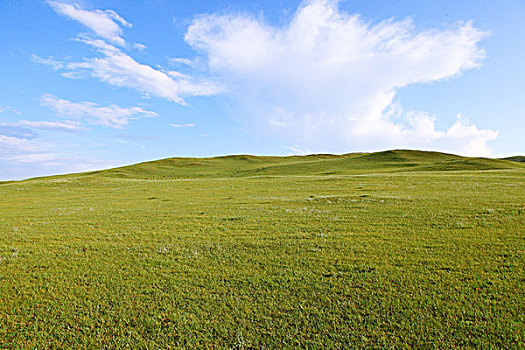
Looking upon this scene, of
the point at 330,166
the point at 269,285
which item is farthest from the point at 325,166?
the point at 269,285

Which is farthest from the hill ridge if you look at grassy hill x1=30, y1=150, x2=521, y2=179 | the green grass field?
the green grass field

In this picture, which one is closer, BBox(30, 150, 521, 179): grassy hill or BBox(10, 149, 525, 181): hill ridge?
BBox(10, 149, 525, 181): hill ridge

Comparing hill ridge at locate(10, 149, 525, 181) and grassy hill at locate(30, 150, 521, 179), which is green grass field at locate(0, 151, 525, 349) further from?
grassy hill at locate(30, 150, 521, 179)

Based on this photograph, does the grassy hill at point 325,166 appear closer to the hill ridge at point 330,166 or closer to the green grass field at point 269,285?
the hill ridge at point 330,166

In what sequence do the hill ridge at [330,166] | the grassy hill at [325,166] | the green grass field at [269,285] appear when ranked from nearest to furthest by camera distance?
the green grass field at [269,285], the hill ridge at [330,166], the grassy hill at [325,166]

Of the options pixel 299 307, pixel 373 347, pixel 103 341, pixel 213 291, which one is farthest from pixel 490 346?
pixel 103 341

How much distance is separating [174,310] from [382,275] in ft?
16.3

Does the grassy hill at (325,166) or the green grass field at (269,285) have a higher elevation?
the grassy hill at (325,166)

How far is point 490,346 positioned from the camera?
14.4 ft

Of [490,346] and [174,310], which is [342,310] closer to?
[490,346]

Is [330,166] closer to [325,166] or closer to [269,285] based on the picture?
[325,166]

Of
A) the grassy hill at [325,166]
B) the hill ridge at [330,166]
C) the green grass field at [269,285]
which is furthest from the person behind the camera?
the grassy hill at [325,166]

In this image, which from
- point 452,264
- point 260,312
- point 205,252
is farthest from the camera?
point 205,252

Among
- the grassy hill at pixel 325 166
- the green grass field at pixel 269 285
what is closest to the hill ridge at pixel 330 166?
the grassy hill at pixel 325 166
